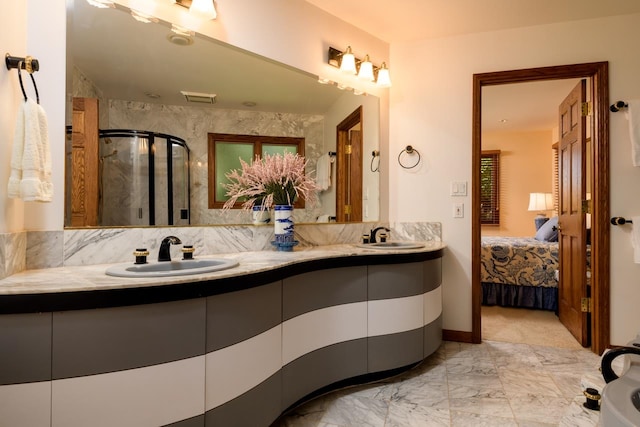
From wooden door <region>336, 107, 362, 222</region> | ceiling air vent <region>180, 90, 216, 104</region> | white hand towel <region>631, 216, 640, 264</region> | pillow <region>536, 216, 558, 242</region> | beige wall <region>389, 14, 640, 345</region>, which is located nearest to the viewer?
ceiling air vent <region>180, 90, 216, 104</region>

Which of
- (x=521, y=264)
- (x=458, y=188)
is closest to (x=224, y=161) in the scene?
(x=458, y=188)

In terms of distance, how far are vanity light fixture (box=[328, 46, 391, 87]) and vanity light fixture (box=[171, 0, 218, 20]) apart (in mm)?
943

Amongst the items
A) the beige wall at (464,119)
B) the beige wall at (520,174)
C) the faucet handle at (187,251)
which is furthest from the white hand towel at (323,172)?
the beige wall at (520,174)

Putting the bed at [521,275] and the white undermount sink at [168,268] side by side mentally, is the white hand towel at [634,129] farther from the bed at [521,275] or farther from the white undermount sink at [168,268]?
the white undermount sink at [168,268]

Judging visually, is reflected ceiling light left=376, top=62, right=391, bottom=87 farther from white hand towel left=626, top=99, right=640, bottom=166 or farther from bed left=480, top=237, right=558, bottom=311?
bed left=480, top=237, right=558, bottom=311

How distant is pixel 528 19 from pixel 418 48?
800 mm

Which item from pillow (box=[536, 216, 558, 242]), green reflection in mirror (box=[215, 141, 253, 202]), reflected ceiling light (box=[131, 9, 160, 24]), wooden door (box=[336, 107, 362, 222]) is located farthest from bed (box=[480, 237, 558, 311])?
reflected ceiling light (box=[131, 9, 160, 24])

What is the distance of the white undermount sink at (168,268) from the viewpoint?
4.02 ft

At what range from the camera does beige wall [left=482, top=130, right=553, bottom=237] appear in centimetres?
600

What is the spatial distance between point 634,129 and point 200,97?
115 inches

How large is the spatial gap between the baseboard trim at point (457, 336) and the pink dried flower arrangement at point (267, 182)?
172cm

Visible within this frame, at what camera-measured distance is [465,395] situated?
77.8 inches

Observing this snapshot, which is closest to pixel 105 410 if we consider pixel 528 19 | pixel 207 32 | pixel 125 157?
pixel 125 157

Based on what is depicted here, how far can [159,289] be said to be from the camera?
1.11m
